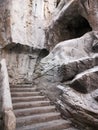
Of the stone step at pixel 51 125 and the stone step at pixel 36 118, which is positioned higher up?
the stone step at pixel 36 118

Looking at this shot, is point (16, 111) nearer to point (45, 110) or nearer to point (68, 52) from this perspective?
point (45, 110)

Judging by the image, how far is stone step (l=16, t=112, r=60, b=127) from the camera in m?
4.91

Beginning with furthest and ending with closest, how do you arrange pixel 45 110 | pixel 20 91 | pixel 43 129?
pixel 20 91
pixel 45 110
pixel 43 129

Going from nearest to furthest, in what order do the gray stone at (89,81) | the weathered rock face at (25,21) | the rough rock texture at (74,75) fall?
the rough rock texture at (74,75) < the gray stone at (89,81) < the weathered rock face at (25,21)

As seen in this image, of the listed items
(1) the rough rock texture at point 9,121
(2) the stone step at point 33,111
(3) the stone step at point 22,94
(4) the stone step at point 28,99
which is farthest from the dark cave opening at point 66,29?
(1) the rough rock texture at point 9,121

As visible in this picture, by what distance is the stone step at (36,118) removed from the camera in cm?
491

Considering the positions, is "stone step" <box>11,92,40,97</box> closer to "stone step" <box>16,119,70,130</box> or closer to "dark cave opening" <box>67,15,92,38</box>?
"stone step" <box>16,119,70,130</box>

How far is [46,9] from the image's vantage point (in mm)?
12242

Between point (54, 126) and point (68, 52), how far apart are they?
326cm

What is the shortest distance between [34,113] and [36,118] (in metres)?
0.34

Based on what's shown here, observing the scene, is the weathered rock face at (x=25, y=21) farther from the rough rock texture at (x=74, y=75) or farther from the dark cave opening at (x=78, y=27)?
the rough rock texture at (x=74, y=75)

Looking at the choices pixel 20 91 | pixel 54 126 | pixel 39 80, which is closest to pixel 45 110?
pixel 54 126

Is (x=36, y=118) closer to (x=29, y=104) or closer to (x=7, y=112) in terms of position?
(x=29, y=104)

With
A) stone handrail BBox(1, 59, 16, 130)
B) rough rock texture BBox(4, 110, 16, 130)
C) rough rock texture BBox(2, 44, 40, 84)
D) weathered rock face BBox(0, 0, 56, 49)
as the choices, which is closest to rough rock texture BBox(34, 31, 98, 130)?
stone handrail BBox(1, 59, 16, 130)
